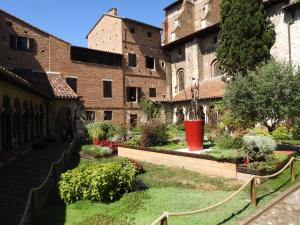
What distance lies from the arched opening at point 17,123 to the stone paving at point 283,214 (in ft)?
40.8

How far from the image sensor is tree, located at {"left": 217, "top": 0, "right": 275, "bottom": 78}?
22.9m

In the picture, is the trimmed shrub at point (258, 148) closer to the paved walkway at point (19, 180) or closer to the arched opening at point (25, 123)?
the paved walkway at point (19, 180)

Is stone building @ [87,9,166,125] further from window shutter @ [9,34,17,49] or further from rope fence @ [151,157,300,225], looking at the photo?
rope fence @ [151,157,300,225]

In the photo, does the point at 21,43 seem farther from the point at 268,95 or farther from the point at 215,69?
the point at 268,95

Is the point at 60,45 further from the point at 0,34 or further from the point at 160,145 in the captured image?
the point at 160,145

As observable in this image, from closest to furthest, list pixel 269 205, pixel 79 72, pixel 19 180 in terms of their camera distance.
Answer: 1. pixel 269 205
2. pixel 19 180
3. pixel 79 72

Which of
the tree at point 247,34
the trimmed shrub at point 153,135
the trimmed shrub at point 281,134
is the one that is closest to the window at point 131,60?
the tree at point 247,34

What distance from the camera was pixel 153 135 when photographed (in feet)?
54.9

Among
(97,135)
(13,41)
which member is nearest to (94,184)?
(97,135)

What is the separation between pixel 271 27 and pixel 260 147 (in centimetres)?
1604

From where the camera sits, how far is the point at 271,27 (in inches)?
938

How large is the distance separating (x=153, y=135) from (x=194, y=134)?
3.26 m

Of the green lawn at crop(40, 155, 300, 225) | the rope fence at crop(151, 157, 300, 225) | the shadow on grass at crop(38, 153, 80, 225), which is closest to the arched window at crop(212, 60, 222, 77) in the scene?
the green lawn at crop(40, 155, 300, 225)

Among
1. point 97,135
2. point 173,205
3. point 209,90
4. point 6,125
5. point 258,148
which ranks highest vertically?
point 209,90
